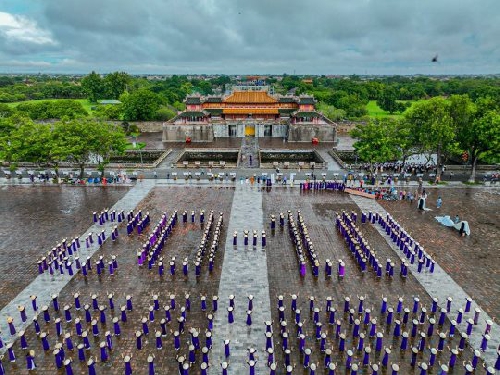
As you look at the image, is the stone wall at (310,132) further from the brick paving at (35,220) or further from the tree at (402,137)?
the brick paving at (35,220)

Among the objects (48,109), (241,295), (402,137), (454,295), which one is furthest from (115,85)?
(454,295)

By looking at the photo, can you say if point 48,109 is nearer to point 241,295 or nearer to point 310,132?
point 310,132

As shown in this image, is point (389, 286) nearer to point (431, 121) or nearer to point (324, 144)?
point (431, 121)

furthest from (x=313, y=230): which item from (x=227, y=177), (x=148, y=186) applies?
(x=148, y=186)

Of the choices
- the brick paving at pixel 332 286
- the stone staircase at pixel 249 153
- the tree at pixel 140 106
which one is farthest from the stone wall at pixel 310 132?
the brick paving at pixel 332 286

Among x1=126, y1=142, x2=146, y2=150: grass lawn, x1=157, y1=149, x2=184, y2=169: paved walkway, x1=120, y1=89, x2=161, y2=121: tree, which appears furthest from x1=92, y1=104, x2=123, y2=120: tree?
x1=157, y1=149, x2=184, y2=169: paved walkway

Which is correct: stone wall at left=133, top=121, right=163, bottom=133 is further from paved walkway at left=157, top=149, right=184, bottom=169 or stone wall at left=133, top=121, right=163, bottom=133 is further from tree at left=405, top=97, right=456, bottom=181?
tree at left=405, top=97, right=456, bottom=181
